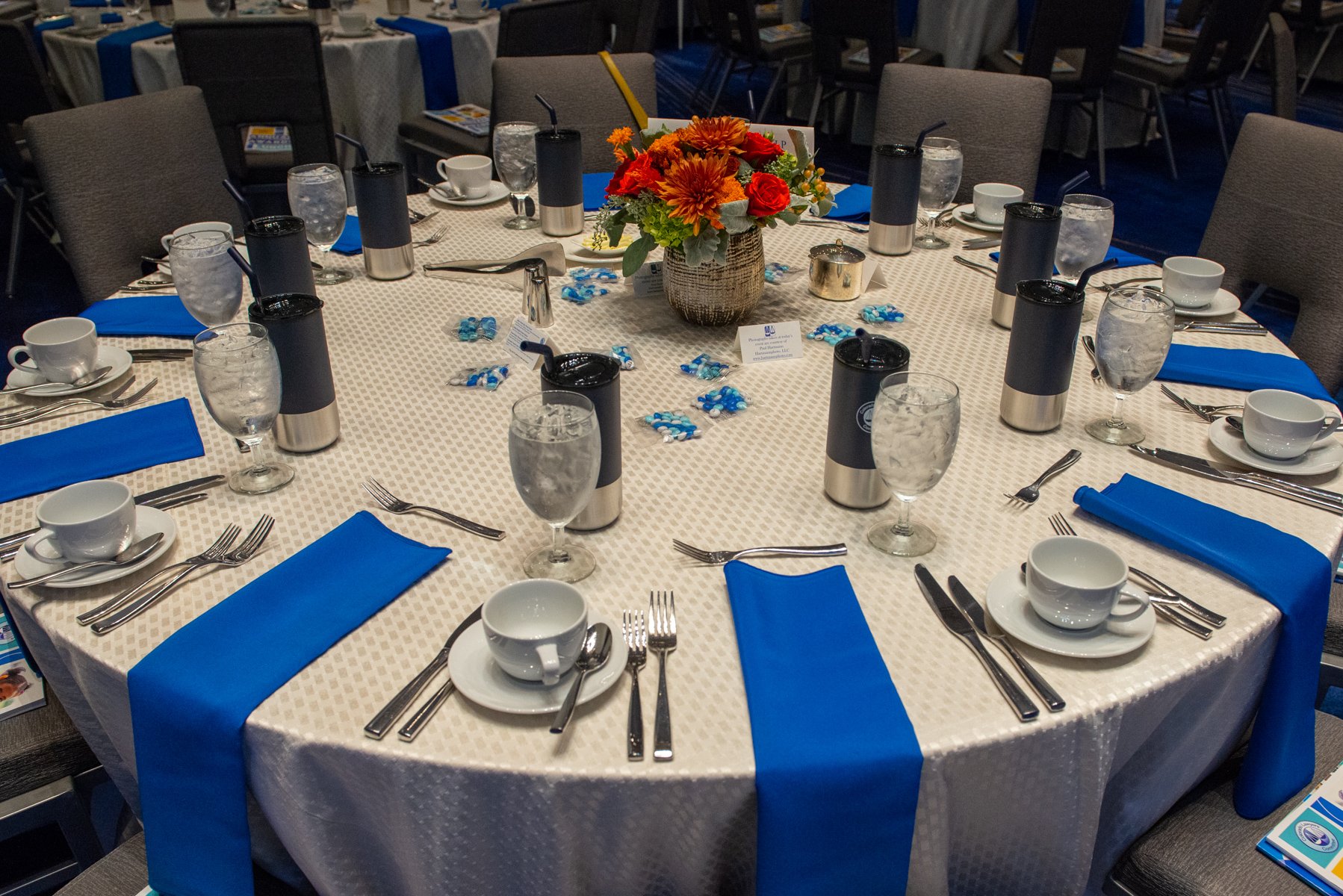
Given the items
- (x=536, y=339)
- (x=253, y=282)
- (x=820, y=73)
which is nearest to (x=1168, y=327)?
(x=536, y=339)

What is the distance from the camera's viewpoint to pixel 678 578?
1.04 m

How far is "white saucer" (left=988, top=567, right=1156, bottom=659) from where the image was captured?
918mm

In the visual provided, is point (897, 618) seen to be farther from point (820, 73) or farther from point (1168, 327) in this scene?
point (820, 73)

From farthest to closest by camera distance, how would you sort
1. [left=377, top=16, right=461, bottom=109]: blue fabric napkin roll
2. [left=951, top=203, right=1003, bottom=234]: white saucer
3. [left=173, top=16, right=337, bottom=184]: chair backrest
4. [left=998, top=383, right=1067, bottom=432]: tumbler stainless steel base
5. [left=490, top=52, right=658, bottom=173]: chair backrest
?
[left=377, top=16, right=461, bottom=109]: blue fabric napkin roll, [left=173, top=16, right=337, bottom=184]: chair backrest, [left=490, top=52, right=658, bottom=173]: chair backrest, [left=951, top=203, right=1003, bottom=234]: white saucer, [left=998, top=383, right=1067, bottom=432]: tumbler stainless steel base

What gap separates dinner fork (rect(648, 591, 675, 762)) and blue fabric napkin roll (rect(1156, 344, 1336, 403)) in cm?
85

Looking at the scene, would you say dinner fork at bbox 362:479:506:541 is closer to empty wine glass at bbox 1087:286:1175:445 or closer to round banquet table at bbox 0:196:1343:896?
round banquet table at bbox 0:196:1343:896

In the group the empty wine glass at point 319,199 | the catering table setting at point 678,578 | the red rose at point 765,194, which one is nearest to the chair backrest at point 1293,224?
the catering table setting at point 678,578

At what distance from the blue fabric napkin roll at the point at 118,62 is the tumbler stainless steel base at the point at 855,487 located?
3572mm

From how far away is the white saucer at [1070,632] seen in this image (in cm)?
92

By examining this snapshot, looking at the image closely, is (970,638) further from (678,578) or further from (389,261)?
(389,261)

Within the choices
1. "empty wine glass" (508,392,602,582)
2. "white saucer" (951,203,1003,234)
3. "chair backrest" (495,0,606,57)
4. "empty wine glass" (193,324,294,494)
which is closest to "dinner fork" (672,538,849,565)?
"empty wine glass" (508,392,602,582)

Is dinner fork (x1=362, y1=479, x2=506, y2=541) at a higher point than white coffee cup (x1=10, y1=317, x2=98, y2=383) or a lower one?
lower

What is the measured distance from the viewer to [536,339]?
1.49 metres

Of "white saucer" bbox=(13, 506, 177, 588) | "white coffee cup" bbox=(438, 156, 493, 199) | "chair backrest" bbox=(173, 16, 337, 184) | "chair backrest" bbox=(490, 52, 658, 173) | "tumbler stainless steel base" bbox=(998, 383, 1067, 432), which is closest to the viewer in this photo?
"white saucer" bbox=(13, 506, 177, 588)
